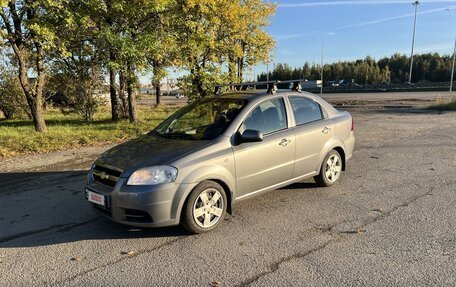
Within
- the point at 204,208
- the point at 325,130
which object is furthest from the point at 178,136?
the point at 325,130

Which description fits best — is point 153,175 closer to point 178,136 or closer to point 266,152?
point 178,136

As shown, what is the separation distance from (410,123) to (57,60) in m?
13.6

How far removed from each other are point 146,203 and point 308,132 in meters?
2.68

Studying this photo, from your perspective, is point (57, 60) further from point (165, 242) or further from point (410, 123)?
point (410, 123)

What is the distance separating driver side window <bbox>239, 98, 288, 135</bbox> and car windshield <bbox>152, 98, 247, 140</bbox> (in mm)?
190

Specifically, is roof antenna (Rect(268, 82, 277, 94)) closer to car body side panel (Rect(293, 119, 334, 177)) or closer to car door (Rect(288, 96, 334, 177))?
car door (Rect(288, 96, 334, 177))

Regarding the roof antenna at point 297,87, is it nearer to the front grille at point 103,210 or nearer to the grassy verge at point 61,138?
the front grille at point 103,210

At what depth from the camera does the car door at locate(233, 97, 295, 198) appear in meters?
4.74

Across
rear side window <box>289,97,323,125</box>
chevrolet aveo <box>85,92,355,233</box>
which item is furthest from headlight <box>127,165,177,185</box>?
rear side window <box>289,97,323,125</box>

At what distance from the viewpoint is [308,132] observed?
220 inches

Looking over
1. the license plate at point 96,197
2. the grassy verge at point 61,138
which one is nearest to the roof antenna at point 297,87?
the license plate at point 96,197

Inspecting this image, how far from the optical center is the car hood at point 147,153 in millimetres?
4197

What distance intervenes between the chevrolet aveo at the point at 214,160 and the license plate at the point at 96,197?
0.04ft

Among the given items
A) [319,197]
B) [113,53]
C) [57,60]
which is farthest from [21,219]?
[57,60]
